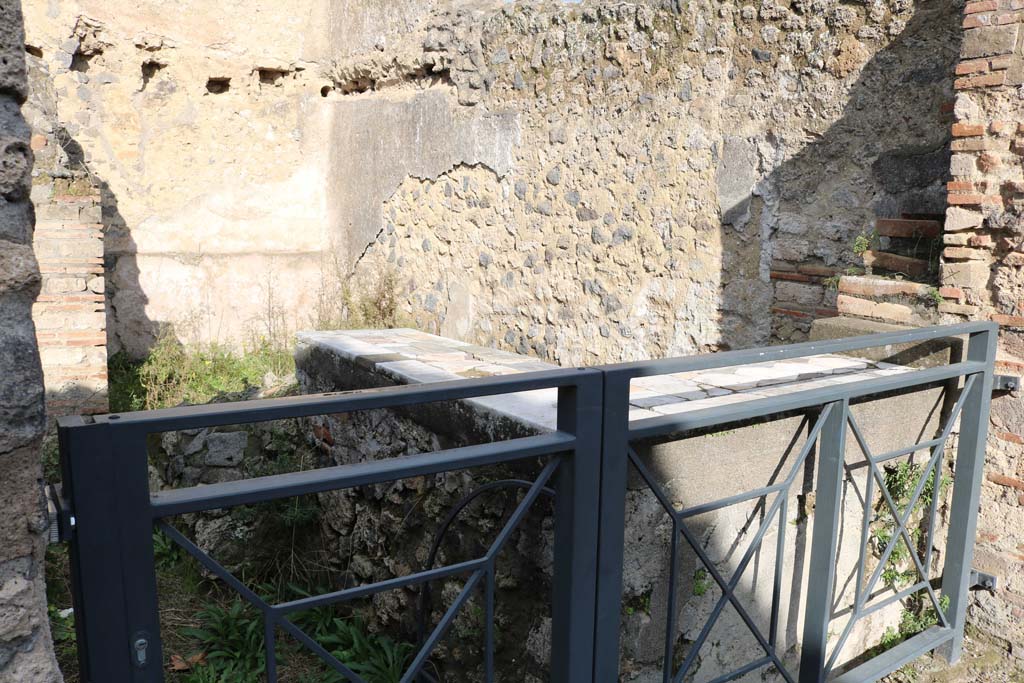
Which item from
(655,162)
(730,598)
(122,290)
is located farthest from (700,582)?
(122,290)

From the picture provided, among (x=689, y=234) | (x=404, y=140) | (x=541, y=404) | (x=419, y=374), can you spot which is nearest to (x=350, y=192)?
(x=404, y=140)

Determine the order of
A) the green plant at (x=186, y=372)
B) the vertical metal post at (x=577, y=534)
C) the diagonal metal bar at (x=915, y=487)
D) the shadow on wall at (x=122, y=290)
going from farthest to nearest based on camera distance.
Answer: the shadow on wall at (x=122, y=290) < the green plant at (x=186, y=372) < the diagonal metal bar at (x=915, y=487) < the vertical metal post at (x=577, y=534)

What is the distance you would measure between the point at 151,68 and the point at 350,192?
6.78 feet

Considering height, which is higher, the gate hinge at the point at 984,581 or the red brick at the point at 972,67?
the red brick at the point at 972,67

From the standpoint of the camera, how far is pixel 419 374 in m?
2.97

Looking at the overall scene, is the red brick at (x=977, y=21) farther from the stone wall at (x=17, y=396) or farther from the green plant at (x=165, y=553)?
the green plant at (x=165, y=553)

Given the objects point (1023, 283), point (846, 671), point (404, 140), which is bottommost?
point (846, 671)

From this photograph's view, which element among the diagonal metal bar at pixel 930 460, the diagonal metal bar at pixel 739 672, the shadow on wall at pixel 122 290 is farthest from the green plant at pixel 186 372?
the diagonal metal bar at pixel 930 460

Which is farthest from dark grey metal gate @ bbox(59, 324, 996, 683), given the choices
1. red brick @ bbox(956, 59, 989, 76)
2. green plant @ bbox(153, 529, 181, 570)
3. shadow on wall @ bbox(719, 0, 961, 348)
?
green plant @ bbox(153, 529, 181, 570)

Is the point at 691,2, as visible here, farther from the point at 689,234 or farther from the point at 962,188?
the point at 962,188

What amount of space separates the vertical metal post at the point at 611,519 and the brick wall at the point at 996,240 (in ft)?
6.00

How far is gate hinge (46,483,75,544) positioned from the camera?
121cm

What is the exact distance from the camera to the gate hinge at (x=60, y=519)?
121cm

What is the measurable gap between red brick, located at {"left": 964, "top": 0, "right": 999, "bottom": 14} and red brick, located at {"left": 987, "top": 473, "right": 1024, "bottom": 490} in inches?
65.5
